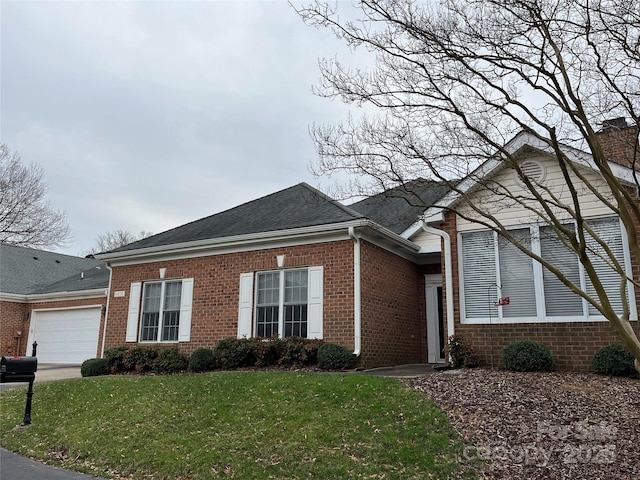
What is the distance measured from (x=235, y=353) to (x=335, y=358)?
273cm

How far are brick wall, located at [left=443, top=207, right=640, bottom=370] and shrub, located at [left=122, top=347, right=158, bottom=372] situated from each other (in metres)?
8.19

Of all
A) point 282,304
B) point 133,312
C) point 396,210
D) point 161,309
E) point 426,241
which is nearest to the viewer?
point 282,304

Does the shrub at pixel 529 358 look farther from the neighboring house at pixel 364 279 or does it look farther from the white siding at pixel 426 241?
the white siding at pixel 426 241

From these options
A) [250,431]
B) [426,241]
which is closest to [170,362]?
[250,431]

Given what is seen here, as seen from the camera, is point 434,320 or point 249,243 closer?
point 249,243

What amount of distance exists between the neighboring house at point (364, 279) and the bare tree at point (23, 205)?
1575 cm

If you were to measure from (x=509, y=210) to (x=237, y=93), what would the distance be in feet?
21.4

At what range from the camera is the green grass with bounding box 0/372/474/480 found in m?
5.29

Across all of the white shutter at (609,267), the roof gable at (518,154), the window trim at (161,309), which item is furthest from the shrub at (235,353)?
the white shutter at (609,267)

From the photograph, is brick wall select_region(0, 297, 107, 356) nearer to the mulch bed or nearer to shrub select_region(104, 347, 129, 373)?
shrub select_region(104, 347, 129, 373)

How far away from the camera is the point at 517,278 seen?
406 inches

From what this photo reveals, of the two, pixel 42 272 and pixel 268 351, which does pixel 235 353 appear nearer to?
pixel 268 351

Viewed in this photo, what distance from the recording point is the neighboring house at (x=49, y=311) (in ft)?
64.1

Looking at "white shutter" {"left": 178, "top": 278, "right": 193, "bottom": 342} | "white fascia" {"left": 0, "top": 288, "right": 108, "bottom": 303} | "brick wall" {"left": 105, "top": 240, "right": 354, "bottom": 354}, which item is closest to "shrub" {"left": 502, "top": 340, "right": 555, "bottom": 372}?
"brick wall" {"left": 105, "top": 240, "right": 354, "bottom": 354}
